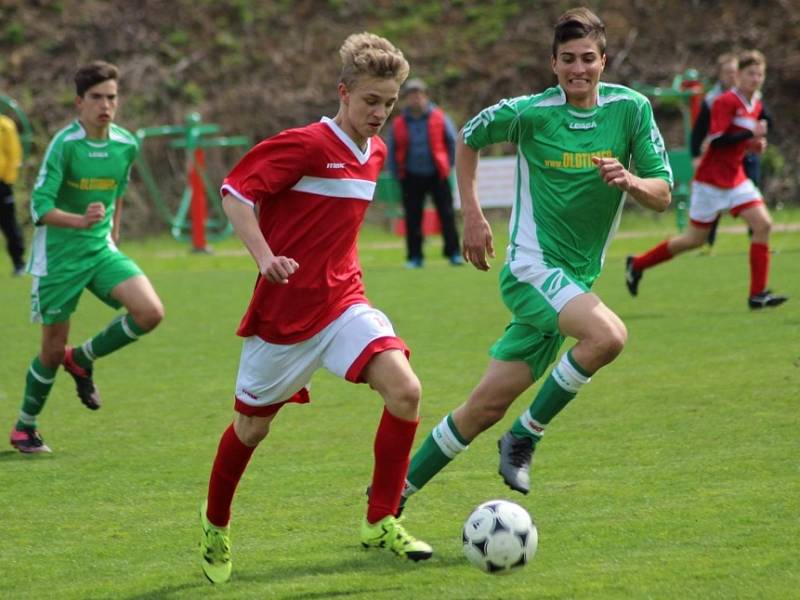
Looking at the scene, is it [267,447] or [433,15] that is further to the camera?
[433,15]

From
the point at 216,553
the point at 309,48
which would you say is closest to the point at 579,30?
the point at 216,553

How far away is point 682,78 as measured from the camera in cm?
2150

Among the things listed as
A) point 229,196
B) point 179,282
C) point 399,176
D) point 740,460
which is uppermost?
point 229,196

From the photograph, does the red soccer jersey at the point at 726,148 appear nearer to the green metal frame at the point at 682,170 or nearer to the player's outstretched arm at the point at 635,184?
the player's outstretched arm at the point at 635,184

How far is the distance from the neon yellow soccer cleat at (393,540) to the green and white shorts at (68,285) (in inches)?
115

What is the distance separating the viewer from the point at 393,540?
4562 millimetres

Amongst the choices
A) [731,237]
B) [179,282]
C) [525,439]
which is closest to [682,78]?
[731,237]

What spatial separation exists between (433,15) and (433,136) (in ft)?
31.0

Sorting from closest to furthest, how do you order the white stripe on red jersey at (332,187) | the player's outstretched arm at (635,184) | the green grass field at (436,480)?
1. the green grass field at (436,480)
2. the white stripe on red jersey at (332,187)
3. the player's outstretched arm at (635,184)

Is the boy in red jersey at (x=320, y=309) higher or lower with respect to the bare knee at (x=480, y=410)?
higher

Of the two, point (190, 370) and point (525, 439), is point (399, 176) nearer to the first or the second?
point (190, 370)

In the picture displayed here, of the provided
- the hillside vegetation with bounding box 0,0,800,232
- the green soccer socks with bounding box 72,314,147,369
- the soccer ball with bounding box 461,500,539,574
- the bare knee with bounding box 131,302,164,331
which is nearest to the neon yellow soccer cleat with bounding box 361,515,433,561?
the soccer ball with bounding box 461,500,539,574

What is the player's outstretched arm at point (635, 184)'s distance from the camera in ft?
15.5

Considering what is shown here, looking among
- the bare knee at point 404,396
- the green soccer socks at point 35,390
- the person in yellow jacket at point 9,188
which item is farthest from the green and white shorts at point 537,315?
the person in yellow jacket at point 9,188
